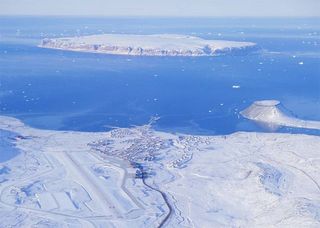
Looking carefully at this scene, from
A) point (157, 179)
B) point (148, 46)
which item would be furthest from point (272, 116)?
point (148, 46)

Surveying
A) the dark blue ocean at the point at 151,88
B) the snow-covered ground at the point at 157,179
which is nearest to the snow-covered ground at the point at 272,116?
the dark blue ocean at the point at 151,88

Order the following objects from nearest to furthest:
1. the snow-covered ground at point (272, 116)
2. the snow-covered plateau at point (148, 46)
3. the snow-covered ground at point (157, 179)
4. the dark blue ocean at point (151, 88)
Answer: the snow-covered ground at point (157, 179), the snow-covered ground at point (272, 116), the dark blue ocean at point (151, 88), the snow-covered plateau at point (148, 46)

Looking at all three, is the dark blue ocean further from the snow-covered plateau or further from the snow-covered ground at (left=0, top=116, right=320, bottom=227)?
the snow-covered ground at (left=0, top=116, right=320, bottom=227)

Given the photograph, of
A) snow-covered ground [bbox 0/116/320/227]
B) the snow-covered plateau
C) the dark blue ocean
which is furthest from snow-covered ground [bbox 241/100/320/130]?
the snow-covered plateau

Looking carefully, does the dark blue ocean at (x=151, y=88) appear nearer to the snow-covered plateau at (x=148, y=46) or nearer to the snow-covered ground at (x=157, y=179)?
the snow-covered plateau at (x=148, y=46)

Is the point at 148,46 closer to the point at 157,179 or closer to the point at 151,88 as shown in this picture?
the point at 151,88

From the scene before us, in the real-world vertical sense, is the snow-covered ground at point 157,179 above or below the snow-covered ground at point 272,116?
below

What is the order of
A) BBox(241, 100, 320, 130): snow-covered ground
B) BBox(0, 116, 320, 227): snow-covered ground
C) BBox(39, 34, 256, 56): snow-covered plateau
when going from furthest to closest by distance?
BBox(39, 34, 256, 56): snow-covered plateau
BBox(241, 100, 320, 130): snow-covered ground
BBox(0, 116, 320, 227): snow-covered ground
